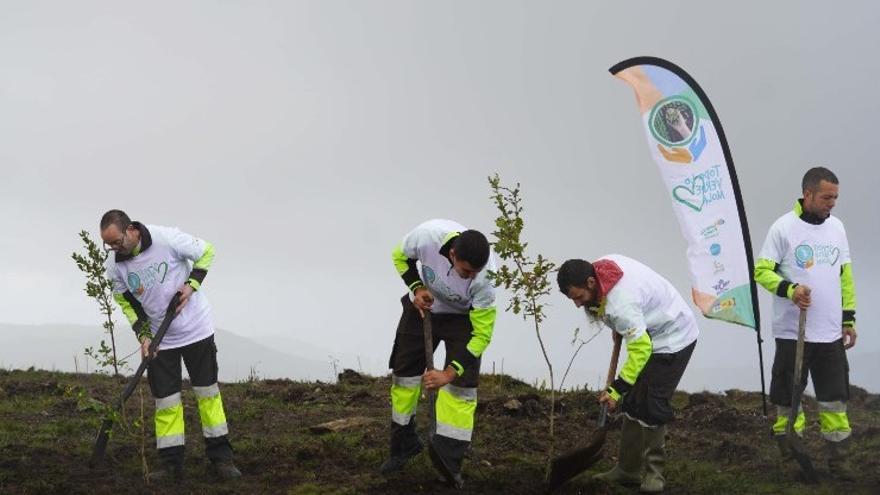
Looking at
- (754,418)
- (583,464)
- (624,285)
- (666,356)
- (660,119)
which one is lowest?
(754,418)

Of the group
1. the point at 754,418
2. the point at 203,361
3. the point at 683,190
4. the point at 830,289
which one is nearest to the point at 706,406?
the point at 754,418

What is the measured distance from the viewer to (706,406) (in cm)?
1305

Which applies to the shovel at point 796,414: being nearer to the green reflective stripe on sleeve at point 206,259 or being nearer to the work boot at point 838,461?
the work boot at point 838,461

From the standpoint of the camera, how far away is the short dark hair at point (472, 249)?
6984 millimetres

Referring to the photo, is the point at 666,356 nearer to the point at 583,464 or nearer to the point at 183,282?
the point at 583,464

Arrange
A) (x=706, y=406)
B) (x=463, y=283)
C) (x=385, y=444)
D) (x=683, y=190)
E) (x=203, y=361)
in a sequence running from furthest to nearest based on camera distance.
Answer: (x=706, y=406)
(x=683, y=190)
(x=385, y=444)
(x=203, y=361)
(x=463, y=283)

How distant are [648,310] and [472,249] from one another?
1470mm

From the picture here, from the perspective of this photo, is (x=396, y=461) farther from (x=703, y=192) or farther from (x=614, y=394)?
(x=703, y=192)

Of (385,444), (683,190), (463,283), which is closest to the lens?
(463,283)

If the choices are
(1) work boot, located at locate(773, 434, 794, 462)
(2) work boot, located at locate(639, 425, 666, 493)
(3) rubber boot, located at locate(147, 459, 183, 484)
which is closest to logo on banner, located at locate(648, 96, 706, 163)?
(1) work boot, located at locate(773, 434, 794, 462)

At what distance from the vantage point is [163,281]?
824cm

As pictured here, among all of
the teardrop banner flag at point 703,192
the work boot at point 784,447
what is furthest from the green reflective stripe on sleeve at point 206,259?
the teardrop banner flag at point 703,192

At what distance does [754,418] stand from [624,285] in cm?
622

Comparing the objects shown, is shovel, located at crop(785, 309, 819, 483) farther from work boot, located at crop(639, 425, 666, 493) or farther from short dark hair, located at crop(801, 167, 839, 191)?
work boot, located at crop(639, 425, 666, 493)
